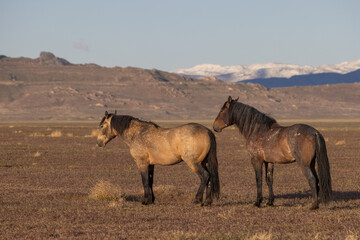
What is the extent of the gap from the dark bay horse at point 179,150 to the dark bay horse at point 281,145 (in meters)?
0.75

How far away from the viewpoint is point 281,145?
42.1ft

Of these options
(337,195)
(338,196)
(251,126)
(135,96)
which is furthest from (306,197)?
(135,96)

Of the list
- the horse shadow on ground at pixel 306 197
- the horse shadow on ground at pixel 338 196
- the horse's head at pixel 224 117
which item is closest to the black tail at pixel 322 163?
the horse shadow on ground at pixel 306 197

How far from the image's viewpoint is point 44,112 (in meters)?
132

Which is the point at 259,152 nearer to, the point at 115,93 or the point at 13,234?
the point at 13,234

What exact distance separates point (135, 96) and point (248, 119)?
133 m

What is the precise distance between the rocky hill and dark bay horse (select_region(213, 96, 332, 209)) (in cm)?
11118

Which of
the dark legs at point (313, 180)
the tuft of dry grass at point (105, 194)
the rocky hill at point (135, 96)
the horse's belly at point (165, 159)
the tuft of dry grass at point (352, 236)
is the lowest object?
the rocky hill at point (135, 96)

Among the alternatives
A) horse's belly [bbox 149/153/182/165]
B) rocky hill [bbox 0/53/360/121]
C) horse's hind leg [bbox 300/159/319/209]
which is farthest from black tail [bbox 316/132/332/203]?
rocky hill [bbox 0/53/360/121]

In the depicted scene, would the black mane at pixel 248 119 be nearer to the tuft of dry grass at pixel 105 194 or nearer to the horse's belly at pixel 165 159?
the horse's belly at pixel 165 159

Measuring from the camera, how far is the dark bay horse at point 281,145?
40.8 feet

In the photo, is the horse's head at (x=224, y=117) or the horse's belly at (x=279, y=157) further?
the horse's head at (x=224, y=117)

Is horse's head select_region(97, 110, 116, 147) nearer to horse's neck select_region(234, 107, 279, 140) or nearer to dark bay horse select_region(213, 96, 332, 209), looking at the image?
dark bay horse select_region(213, 96, 332, 209)

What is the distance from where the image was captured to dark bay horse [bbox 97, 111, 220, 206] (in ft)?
43.9
